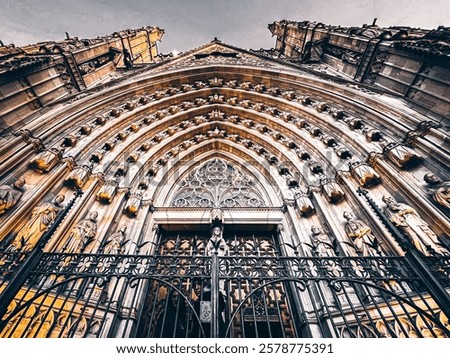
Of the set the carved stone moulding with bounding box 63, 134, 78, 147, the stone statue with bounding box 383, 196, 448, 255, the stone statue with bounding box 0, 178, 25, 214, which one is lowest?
the stone statue with bounding box 383, 196, 448, 255

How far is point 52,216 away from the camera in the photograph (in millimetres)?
4578

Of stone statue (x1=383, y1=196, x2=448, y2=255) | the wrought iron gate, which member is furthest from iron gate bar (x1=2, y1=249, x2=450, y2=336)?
stone statue (x1=383, y1=196, x2=448, y2=255)

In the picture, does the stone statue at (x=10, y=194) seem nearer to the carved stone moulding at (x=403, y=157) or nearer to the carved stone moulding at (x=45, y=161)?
the carved stone moulding at (x=45, y=161)

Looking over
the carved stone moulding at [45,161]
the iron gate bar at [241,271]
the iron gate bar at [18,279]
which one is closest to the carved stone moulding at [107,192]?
the carved stone moulding at [45,161]

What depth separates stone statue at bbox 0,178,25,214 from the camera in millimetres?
4129

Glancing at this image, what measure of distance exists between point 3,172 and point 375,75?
1016cm

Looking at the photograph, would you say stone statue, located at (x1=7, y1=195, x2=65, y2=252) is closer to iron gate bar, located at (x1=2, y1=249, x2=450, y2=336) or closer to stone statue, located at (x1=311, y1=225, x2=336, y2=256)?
iron gate bar, located at (x1=2, y1=249, x2=450, y2=336)

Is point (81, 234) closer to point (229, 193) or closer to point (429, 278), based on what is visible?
point (229, 193)

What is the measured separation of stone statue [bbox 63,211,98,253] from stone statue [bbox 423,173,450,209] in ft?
22.3

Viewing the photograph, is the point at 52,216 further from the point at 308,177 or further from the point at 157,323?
the point at 308,177

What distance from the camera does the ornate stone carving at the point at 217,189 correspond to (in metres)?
7.72

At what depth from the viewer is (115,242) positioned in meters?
5.01

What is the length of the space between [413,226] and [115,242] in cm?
589
